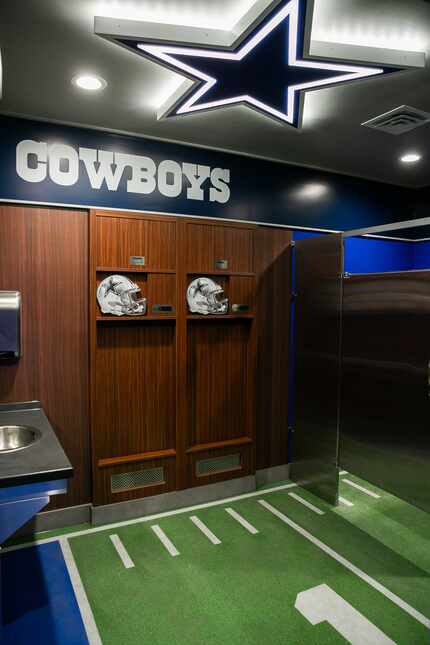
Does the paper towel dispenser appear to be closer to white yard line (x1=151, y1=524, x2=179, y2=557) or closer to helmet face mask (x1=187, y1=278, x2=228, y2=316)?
helmet face mask (x1=187, y1=278, x2=228, y2=316)

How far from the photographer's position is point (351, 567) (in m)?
2.80

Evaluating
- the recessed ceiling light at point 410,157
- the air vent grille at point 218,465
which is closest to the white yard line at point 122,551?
the air vent grille at point 218,465

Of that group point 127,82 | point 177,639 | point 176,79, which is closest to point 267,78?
point 176,79

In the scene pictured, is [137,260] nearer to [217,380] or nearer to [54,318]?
[54,318]

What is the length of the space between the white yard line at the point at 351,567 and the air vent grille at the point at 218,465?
356mm

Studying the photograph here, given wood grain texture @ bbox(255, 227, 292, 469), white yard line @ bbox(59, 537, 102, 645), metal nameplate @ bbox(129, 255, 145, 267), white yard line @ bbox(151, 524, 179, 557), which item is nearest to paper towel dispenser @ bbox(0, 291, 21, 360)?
metal nameplate @ bbox(129, 255, 145, 267)

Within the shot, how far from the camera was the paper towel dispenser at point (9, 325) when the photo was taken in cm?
288

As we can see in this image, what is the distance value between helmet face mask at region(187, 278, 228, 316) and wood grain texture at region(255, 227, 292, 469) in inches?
16.5

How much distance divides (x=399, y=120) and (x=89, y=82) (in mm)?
2050

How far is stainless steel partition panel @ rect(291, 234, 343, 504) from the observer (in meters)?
3.64

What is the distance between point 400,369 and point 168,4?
2.54 m

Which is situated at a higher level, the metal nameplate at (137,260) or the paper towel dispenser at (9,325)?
the metal nameplate at (137,260)

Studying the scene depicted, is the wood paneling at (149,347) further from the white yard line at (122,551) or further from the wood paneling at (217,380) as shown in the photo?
the white yard line at (122,551)

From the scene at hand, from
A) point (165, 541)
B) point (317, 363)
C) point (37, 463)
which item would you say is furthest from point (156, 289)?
point (165, 541)
